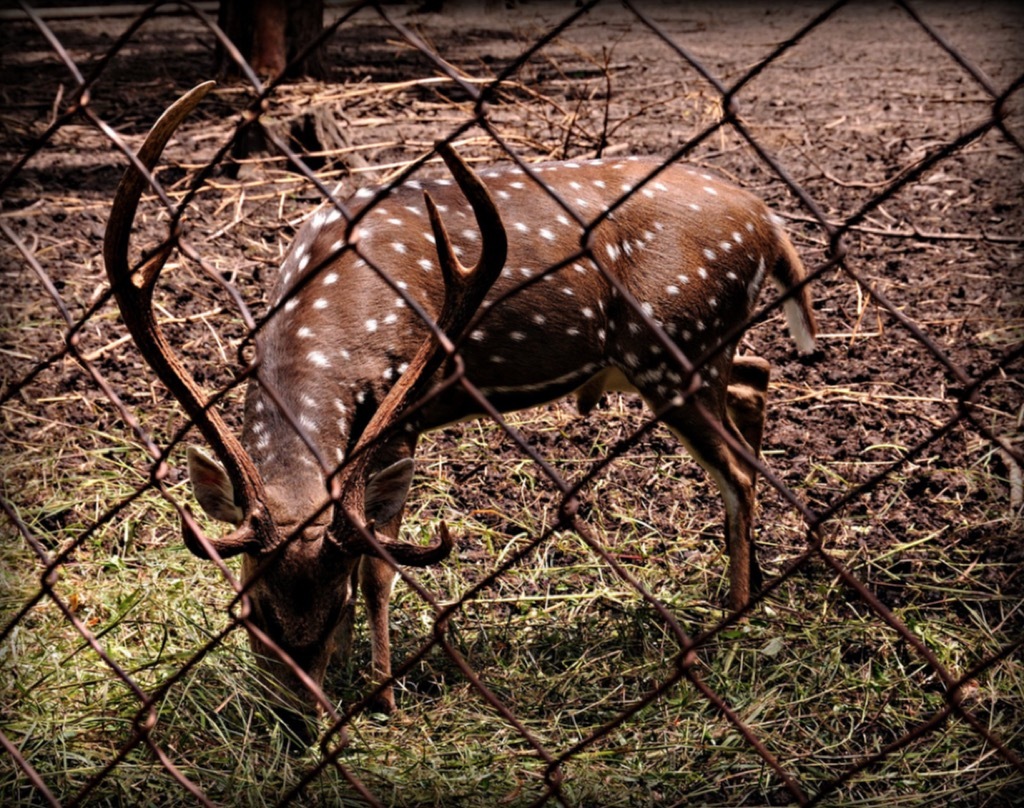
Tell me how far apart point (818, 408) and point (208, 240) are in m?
3.12

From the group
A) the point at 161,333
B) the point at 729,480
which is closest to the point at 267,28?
the point at 729,480

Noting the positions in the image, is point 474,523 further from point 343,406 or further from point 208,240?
point 208,240

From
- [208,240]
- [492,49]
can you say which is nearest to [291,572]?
[208,240]

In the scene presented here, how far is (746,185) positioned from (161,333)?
4736 millimetres

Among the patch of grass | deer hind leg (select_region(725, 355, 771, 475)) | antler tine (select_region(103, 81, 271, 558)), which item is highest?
antler tine (select_region(103, 81, 271, 558))

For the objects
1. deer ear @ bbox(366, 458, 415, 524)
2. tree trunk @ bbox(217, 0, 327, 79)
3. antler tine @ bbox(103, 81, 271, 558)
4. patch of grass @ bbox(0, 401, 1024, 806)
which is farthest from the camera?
tree trunk @ bbox(217, 0, 327, 79)

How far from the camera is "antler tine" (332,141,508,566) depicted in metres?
1.93

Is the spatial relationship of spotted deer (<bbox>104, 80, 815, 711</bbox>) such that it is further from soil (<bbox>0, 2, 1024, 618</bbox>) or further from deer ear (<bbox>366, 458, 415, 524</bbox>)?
soil (<bbox>0, 2, 1024, 618</bbox>)

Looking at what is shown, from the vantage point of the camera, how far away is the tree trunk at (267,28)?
25.7 feet

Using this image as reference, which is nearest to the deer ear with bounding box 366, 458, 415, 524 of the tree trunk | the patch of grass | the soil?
the patch of grass

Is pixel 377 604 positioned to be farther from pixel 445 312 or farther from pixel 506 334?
pixel 445 312

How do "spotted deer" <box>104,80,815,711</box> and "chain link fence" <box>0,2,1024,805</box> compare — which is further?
"spotted deer" <box>104,80,815,711</box>

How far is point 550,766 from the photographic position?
1.81 meters

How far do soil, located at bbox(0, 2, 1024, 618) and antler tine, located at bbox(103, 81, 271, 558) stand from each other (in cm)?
14
